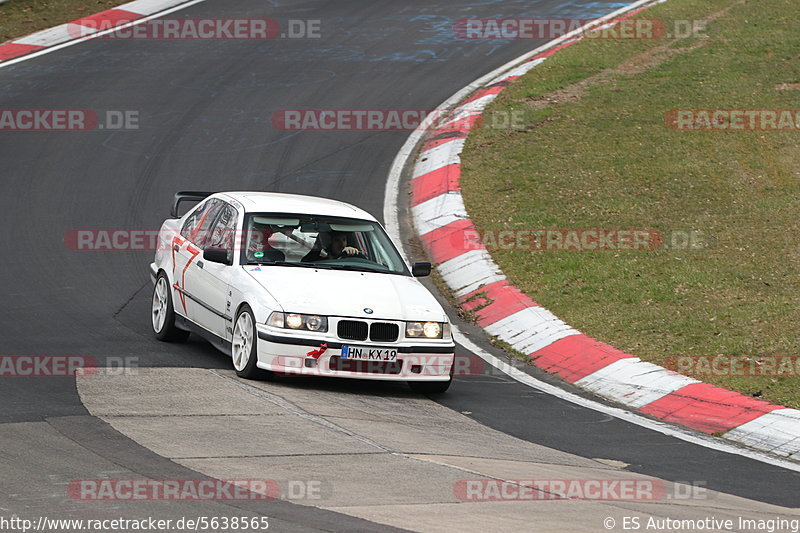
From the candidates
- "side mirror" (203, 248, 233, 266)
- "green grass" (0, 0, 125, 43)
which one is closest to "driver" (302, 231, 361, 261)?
"side mirror" (203, 248, 233, 266)

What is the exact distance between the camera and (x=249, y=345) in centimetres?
981

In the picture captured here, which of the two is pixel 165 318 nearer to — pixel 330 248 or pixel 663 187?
pixel 330 248

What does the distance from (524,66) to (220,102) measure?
594cm

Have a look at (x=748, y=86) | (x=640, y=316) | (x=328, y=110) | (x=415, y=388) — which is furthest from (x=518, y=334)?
(x=748, y=86)

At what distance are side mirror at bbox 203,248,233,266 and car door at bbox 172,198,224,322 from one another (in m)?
0.55

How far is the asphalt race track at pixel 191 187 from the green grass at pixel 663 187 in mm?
1542

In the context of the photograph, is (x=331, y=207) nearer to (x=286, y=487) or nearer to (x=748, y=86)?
(x=286, y=487)

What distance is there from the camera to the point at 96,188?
1653 cm

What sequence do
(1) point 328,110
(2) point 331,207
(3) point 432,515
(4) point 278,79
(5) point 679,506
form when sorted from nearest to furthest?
(3) point 432,515, (5) point 679,506, (2) point 331,207, (1) point 328,110, (4) point 278,79

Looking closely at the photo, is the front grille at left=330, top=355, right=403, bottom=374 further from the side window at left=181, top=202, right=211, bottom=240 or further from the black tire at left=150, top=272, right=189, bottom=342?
the side window at left=181, top=202, right=211, bottom=240

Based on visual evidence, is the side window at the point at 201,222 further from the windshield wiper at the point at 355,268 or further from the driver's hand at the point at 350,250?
the windshield wiper at the point at 355,268

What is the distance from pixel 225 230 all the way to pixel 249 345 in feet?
5.51

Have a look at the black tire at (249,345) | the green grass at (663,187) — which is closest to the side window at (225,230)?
the black tire at (249,345)

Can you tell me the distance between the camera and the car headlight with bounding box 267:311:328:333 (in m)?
9.61
